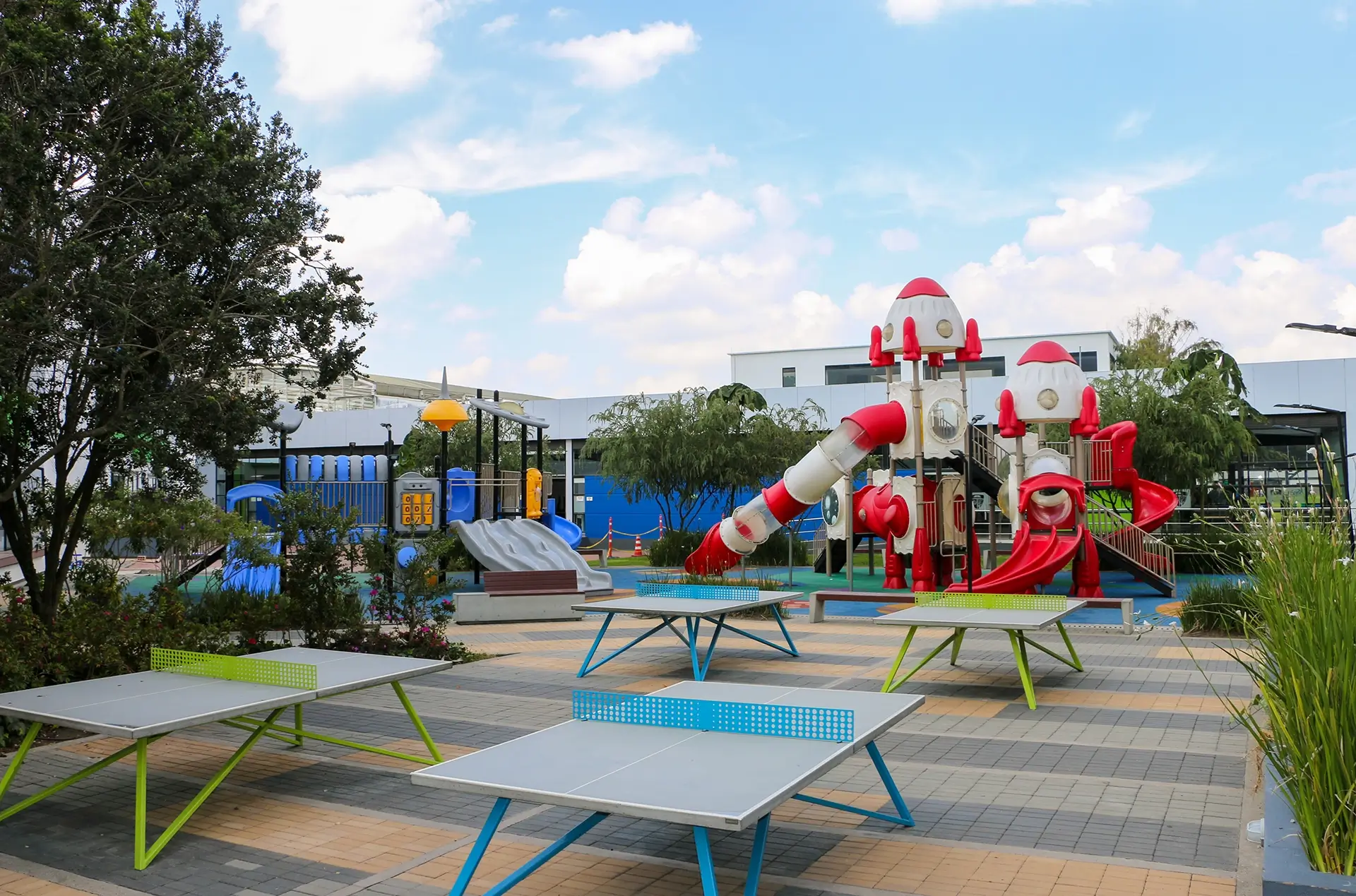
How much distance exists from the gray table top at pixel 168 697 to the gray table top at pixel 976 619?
4.31 metres

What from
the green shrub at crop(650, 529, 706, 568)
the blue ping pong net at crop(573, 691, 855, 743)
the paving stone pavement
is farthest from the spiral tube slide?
the blue ping pong net at crop(573, 691, 855, 743)

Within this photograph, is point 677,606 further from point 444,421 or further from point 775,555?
point 775,555

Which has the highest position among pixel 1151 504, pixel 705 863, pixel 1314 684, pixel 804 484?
pixel 804 484

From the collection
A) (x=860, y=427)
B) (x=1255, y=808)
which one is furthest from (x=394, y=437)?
(x=1255, y=808)

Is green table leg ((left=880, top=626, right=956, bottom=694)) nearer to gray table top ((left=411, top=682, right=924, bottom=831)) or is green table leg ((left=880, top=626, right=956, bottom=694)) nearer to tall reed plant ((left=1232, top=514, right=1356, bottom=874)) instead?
gray table top ((left=411, top=682, right=924, bottom=831))

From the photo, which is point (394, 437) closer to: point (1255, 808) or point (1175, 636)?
point (1175, 636)

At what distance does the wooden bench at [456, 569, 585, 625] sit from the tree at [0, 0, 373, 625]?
5937 mm

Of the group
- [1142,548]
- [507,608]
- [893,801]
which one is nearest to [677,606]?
[893,801]

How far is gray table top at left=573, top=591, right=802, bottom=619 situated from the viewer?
10.6 m

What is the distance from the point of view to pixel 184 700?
6.22 m

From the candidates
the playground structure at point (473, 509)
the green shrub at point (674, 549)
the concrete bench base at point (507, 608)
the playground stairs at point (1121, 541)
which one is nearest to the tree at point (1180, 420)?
the playground stairs at point (1121, 541)

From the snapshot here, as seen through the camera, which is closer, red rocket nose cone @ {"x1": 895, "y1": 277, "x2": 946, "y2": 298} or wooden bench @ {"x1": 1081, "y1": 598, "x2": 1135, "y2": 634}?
wooden bench @ {"x1": 1081, "y1": 598, "x2": 1135, "y2": 634}

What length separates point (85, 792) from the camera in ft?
22.4

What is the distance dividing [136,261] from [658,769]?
23.6ft
